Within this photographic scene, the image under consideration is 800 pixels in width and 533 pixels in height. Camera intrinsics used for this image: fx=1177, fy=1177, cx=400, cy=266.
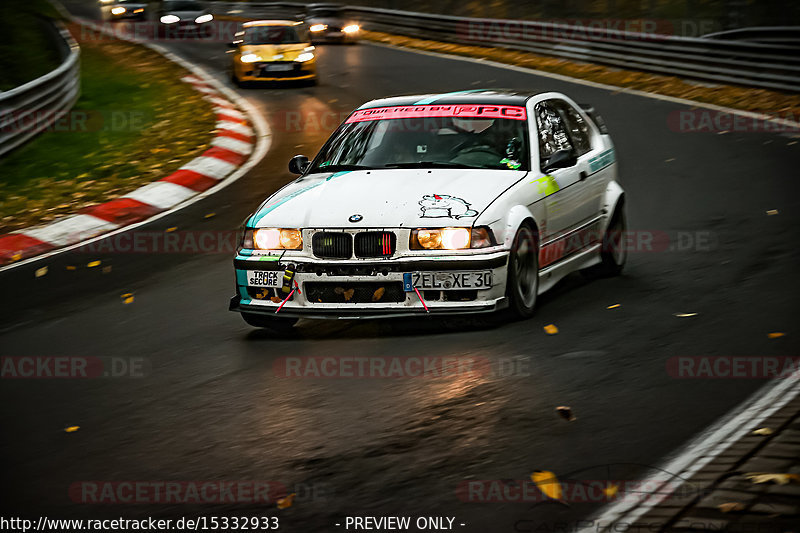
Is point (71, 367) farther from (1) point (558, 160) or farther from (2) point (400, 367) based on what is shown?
(1) point (558, 160)

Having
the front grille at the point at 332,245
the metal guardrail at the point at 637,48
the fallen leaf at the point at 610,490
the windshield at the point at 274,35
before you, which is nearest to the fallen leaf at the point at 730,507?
the fallen leaf at the point at 610,490

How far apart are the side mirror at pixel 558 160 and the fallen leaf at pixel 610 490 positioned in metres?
3.77

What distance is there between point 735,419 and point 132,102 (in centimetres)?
1808

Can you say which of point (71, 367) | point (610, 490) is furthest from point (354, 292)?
point (610, 490)

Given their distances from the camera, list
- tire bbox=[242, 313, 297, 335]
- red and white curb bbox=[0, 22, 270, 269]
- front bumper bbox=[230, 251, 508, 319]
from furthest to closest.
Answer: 1. red and white curb bbox=[0, 22, 270, 269]
2. tire bbox=[242, 313, 297, 335]
3. front bumper bbox=[230, 251, 508, 319]

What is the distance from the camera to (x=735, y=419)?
539 centimetres

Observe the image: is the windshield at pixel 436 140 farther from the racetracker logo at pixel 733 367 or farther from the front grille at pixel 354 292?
the racetracker logo at pixel 733 367

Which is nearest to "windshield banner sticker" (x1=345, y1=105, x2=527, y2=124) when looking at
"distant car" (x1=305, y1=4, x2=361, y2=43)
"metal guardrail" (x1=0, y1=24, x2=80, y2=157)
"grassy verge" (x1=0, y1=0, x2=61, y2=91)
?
"metal guardrail" (x1=0, y1=24, x2=80, y2=157)

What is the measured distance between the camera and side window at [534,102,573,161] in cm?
840

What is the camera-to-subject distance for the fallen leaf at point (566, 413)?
5508 mm

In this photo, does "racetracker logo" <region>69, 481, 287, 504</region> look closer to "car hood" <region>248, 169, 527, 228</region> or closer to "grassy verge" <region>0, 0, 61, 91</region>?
"car hood" <region>248, 169, 527, 228</region>

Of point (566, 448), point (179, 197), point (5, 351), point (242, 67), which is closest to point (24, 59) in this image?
point (242, 67)

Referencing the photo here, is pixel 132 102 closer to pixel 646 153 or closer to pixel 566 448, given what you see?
pixel 646 153

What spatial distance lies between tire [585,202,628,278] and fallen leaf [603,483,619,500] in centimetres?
461
